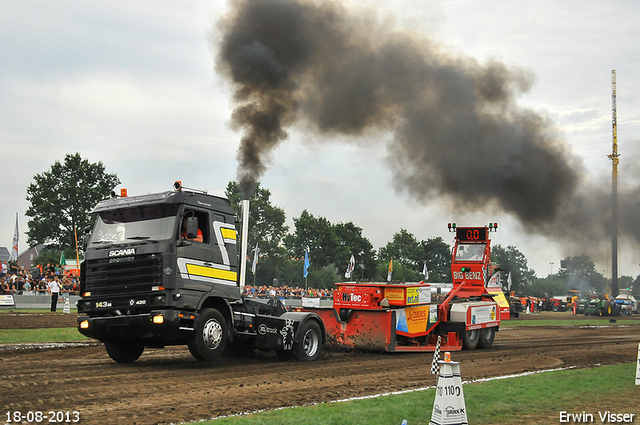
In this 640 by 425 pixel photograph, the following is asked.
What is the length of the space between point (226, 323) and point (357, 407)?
15.8 feet

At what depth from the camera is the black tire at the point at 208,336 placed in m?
11.9

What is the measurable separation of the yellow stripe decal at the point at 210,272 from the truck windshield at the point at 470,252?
10551 mm

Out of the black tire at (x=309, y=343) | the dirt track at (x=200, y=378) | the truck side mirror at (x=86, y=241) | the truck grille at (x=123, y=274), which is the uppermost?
the truck side mirror at (x=86, y=241)

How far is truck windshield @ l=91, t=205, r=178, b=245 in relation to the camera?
11.8 metres

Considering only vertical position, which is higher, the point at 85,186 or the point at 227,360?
the point at 85,186

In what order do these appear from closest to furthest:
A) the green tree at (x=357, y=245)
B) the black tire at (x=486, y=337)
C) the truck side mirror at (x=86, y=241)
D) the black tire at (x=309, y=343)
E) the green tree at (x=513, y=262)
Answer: the truck side mirror at (x=86, y=241) → the black tire at (x=309, y=343) → the black tire at (x=486, y=337) → the green tree at (x=357, y=245) → the green tree at (x=513, y=262)

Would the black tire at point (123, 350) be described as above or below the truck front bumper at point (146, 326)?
below

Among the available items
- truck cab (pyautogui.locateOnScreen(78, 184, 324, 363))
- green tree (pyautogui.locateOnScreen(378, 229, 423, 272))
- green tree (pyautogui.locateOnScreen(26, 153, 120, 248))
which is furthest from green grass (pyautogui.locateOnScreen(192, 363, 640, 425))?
green tree (pyautogui.locateOnScreen(378, 229, 423, 272))

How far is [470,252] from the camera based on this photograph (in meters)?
21.2

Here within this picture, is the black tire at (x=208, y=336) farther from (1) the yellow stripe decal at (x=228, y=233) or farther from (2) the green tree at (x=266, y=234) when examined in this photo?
(2) the green tree at (x=266, y=234)

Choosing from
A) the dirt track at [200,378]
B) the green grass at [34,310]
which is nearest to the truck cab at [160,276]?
the dirt track at [200,378]

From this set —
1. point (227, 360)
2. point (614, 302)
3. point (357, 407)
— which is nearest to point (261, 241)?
point (614, 302)

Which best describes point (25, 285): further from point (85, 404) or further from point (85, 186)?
point (85, 186)

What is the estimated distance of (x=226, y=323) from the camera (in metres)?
12.7
